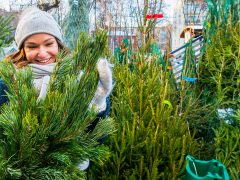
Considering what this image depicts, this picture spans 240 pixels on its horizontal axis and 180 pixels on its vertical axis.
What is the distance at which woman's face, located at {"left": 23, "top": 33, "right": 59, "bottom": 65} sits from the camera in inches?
50.3

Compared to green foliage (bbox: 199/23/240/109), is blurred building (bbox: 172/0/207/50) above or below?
above

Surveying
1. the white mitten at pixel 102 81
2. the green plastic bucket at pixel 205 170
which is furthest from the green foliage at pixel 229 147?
the white mitten at pixel 102 81

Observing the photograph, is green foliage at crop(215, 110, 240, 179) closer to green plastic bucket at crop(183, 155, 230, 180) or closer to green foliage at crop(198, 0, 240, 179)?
green foliage at crop(198, 0, 240, 179)

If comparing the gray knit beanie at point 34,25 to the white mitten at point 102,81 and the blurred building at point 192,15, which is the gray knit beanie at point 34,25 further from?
the blurred building at point 192,15

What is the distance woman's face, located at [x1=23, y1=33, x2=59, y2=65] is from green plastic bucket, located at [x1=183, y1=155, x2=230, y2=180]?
112cm

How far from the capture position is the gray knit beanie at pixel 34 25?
124 cm

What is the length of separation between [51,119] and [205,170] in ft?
4.93

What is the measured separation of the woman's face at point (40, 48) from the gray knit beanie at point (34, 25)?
22mm

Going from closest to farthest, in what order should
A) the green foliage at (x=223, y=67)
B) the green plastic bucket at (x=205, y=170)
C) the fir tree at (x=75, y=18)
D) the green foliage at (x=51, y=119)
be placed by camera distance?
the green foliage at (x=51, y=119)
the green plastic bucket at (x=205, y=170)
the green foliage at (x=223, y=67)
the fir tree at (x=75, y=18)

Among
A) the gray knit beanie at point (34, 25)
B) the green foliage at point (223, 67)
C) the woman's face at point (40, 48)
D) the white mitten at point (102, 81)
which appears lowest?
the green foliage at point (223, 67)

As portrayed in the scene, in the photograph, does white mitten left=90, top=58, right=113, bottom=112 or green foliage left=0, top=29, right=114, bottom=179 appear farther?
white mitten left=90, top=58, right=113, bottom=112

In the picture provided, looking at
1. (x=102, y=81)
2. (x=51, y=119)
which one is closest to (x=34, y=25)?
(x=102, y=81)

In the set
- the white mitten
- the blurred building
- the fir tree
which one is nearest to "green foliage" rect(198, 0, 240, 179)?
the blurred building

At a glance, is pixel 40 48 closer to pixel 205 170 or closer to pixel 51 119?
pixel 51 119
